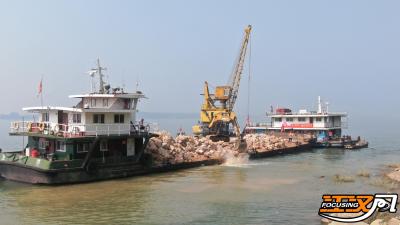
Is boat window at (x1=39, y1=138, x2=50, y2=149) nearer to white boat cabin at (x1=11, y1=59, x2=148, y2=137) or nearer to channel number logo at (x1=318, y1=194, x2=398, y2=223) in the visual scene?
white boat cabin at (x1=11, y1=59, x2=148, y2=137)

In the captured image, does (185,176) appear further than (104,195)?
Yes

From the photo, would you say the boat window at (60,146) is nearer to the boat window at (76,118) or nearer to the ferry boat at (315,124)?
the boat window at (76,118)

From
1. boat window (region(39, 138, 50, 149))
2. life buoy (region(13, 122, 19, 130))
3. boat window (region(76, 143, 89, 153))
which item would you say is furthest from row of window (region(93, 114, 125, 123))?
life buoy (region(13, 122, 19, 130))

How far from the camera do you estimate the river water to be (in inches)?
849

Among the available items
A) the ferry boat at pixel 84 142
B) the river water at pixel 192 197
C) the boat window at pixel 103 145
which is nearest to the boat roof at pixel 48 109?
the ferry boat at pixel 84 142

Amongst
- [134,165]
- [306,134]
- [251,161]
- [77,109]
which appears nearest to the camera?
[77,109]

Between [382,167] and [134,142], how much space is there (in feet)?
72.4

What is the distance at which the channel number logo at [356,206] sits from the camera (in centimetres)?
1833

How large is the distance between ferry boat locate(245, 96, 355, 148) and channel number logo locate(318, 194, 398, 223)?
42.6m

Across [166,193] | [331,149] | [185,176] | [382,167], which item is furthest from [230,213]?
[331,149]

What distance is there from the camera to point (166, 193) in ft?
90.6

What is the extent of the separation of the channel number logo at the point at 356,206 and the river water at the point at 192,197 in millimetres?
975

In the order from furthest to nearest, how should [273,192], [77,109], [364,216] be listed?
[77,109]
[273,192]
[364,216]

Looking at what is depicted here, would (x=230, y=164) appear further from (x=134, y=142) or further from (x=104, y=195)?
(x=104, y=195)
